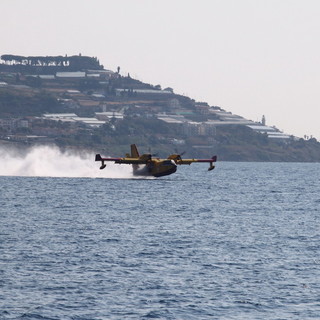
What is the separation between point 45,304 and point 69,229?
31.1m

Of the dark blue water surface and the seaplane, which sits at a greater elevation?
the seaplane

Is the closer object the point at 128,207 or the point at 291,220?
the point at 291,220

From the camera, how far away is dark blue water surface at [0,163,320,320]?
139 ft

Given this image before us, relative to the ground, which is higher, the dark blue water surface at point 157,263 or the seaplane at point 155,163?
the seaplane at point 155,163

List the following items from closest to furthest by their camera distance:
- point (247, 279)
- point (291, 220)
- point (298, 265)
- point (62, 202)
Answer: point (247, 279) → point (298, 265) → point (291, 220) → point (62, 202)

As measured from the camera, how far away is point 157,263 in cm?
5412

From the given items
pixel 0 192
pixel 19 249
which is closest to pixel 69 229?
pixel 19 249

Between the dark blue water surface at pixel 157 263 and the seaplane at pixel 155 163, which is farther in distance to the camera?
the seaplane at pixel 155 163

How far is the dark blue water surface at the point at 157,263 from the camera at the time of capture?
42219 mm

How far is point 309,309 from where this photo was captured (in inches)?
1663

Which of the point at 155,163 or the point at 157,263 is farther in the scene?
the point at 155,163

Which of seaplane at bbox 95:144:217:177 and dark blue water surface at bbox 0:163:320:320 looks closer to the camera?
dark blue water surface at bbox 0:163:320:320

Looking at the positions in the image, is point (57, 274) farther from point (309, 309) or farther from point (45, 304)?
point (309, 309)

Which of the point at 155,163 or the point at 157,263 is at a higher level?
the point at 155,163
